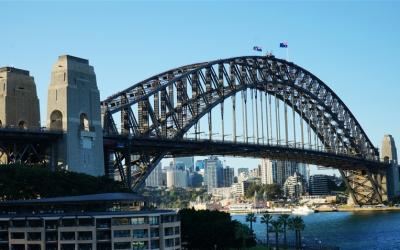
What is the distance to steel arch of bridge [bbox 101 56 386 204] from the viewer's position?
302 ft

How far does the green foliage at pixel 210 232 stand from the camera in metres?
72.8

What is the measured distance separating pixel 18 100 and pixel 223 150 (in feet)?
122

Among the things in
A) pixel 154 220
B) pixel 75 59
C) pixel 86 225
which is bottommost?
pixel 86 225

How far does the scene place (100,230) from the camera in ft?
181

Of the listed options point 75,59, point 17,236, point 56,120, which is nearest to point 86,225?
point 17,236

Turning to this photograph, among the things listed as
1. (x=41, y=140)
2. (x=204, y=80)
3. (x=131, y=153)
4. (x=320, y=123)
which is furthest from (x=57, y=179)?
(x=320, y=123)

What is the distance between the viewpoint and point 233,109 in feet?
385

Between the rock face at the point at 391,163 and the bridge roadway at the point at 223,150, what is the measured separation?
19.5 metres

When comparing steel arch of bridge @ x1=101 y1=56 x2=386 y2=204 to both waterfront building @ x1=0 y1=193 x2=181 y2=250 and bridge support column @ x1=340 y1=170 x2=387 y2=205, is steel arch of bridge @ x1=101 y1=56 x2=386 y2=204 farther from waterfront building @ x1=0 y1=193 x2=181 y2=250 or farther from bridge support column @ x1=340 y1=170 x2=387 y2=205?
waterfront building @ x1=0 y1=193 x2=181 y2=250

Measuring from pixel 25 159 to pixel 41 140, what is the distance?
14.4 ft

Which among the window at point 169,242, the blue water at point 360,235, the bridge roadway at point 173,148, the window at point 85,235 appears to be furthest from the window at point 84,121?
the blue water at point 360,235

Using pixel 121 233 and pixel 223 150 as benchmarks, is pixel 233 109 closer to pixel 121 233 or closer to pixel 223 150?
pixel 223 150

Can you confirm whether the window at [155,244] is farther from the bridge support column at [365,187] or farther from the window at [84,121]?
the bridge support column at [365,187]

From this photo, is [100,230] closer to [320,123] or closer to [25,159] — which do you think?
[25,159]
